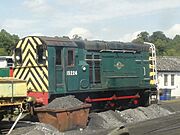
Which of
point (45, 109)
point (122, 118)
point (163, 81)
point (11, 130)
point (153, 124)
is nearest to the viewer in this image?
point (11, 130)

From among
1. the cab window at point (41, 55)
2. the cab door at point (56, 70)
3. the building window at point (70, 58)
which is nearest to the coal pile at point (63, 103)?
the cab door at point (56, 70)

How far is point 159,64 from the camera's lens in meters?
45.7

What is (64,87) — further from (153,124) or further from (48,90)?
(153,124)

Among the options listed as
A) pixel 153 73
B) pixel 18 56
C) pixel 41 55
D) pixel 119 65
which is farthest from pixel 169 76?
pixel 41 55

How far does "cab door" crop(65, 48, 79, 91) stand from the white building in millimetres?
27542

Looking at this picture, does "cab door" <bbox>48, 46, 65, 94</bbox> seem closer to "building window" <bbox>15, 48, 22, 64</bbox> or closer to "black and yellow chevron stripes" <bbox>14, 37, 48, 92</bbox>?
"black and yellow chevron stripes" <bbox>14, 37, 48, 92</bbox>

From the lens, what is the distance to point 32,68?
16.9 m

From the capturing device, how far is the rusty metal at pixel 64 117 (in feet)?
46.6

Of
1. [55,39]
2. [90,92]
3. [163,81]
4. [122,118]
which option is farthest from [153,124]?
[163,81]

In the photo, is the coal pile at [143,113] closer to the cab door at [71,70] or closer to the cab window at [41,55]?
the cab door at [71,70]

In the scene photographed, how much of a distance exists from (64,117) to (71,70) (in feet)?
11.0

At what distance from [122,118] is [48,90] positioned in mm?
3847

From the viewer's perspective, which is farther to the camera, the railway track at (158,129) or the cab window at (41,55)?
the cab window at (41,55)

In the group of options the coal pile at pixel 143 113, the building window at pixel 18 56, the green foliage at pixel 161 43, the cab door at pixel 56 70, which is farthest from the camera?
the green foliage at pixel 161 43
